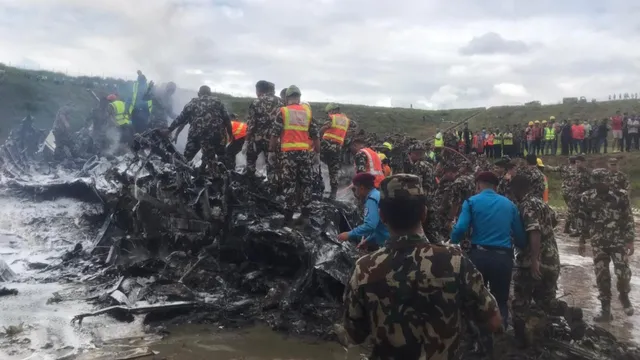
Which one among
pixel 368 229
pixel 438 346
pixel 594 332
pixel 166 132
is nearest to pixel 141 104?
pixel 166 132

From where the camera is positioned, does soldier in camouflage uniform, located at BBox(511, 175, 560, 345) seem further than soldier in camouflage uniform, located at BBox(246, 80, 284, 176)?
No

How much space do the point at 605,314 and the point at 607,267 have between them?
54 cm

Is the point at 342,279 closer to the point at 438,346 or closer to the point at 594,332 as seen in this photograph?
the point at 594,332

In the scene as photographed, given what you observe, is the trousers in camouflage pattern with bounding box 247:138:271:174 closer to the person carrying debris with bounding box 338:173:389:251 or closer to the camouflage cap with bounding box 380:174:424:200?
the person carrying debris with bounding box 338:173:389:251

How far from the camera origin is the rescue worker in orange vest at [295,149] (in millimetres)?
6508

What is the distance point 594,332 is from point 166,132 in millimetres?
6278

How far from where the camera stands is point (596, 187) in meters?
6.37

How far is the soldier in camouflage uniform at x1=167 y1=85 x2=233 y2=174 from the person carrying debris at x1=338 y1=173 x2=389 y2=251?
390 cm

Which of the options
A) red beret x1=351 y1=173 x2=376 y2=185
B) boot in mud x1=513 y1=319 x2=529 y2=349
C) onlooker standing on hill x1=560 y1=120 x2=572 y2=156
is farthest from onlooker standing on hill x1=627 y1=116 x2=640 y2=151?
red beret x1=351 y1=173 x2=376 y2=185

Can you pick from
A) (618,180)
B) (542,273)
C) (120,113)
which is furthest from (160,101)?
(542,273)

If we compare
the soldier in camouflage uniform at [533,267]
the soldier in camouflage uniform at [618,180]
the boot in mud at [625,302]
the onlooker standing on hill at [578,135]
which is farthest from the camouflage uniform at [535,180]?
the onlooker standing on hill at [578,135]

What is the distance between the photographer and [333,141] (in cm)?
909

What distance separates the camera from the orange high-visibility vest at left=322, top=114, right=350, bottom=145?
29.9 feet

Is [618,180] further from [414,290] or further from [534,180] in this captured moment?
[414,290]
